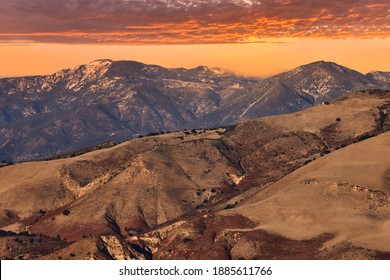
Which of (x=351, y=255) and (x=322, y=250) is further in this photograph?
(x=322, y=250)
